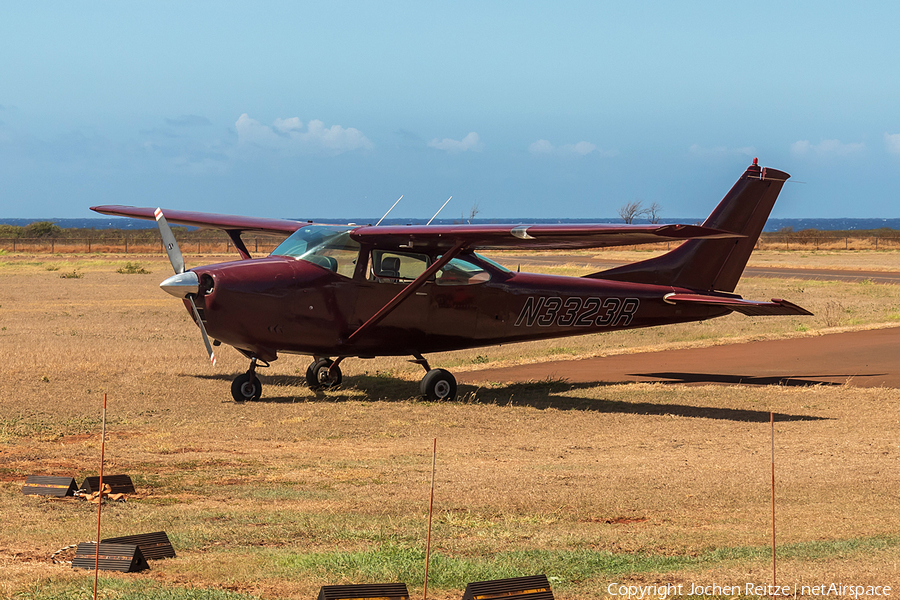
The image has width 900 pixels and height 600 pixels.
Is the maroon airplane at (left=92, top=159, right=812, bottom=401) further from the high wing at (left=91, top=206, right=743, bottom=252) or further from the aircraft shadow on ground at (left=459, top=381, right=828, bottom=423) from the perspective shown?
the aircraft shadow on ground at (left=459, top=381, right=828, bottom=423)

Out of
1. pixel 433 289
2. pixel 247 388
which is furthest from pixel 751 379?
pixel 247 388

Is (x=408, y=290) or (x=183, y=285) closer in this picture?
(x=183, y=285)

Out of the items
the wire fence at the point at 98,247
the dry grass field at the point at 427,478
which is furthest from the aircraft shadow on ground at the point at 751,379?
the wire fence at the point at 98,247

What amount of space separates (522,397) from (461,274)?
2.26 meters

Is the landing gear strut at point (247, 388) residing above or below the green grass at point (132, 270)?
below

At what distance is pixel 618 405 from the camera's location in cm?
1506

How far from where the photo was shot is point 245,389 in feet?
47.9

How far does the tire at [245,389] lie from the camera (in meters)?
14.5

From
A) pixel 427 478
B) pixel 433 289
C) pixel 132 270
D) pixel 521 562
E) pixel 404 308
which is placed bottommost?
pixel 427 478

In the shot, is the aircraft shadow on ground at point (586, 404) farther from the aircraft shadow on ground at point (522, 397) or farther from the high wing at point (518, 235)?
the high wing at point (518, 235)

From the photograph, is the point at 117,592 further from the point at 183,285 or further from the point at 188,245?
the point at 188,245

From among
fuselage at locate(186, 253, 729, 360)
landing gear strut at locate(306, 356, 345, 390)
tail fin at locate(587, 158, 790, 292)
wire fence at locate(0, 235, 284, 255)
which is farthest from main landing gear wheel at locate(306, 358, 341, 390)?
wire fence at locate(0, 235, 284, 255)

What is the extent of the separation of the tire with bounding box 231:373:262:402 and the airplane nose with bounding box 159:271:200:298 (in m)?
1.66

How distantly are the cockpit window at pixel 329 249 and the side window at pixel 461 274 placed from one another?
4.94 ft
